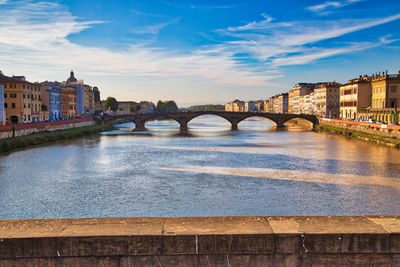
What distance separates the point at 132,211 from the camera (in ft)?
45.9

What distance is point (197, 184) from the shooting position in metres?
18.8

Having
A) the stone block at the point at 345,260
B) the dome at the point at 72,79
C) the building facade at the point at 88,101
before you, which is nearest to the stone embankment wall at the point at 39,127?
the building facade at the point at 88,101

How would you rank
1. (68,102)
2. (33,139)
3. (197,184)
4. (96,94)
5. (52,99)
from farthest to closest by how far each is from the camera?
1. (96,94)
2. (68,102)
3. (52,99)
4. (33,139)
5. (197,184)

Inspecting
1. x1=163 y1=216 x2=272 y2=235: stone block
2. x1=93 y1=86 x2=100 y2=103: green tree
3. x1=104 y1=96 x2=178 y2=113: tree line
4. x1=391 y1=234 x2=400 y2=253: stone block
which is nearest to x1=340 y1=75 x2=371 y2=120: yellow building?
x1=391 y1=234 x2=400 y2=253: stone block

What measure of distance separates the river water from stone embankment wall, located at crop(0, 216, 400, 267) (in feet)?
31.1

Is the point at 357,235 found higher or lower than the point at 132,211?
higher

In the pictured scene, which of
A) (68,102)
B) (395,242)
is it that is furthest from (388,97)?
(68,102)

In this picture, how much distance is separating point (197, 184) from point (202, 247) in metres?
14.9

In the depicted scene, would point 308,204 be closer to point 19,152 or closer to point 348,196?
point 348,196

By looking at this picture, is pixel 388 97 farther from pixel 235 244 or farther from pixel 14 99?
pixel 235 244

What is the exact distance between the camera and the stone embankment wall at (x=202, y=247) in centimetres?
389

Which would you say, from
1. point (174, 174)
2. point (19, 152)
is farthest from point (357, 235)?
point (19, 152)

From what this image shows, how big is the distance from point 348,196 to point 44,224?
574 inches

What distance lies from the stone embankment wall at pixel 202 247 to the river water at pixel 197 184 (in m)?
9.49
